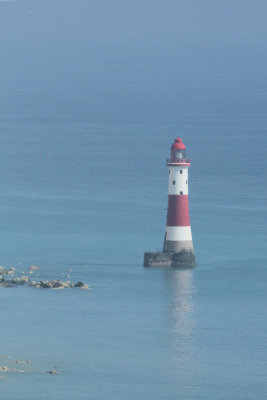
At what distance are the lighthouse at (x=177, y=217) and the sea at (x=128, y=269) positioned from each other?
19.6 inches

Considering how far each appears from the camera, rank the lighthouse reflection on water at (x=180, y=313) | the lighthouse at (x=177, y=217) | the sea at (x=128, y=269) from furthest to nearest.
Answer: the lighthouse at (x=177, y=217) < the lighthouse reflection on water at (x=180, y=313) < the sea at (x=128, y=269)

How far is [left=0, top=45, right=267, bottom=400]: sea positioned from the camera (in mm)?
48469

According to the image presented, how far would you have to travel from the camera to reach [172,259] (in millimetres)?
62250

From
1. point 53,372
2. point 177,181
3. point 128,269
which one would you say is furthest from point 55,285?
point 53,372

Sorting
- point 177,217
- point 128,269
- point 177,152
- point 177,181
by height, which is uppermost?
point 177,152

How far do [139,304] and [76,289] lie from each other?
2623mm

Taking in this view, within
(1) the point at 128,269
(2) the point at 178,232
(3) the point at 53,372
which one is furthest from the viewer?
(1) the point at 128,269

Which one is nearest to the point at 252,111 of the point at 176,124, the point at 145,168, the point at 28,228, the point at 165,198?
the point at 176,124

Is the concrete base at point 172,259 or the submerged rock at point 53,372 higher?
the concrete base at point 172,259

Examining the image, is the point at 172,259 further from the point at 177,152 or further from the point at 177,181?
the point at 177,152

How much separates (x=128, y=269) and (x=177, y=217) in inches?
104

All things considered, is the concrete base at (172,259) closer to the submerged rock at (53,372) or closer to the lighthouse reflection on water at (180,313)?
the lighthouse reflection on water at (180,313)

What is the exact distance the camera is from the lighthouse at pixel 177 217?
202 ft

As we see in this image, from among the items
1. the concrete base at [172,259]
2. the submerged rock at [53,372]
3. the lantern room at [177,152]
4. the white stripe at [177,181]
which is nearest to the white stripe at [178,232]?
the concrete base at [172,259]
